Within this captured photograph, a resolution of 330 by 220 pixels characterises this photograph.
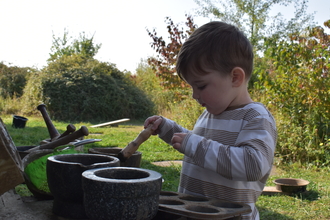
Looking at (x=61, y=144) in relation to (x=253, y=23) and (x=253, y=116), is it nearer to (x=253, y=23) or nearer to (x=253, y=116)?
(x=253, y=116)

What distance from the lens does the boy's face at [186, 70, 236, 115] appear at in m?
1.50

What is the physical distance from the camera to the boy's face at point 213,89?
1505 millimetres

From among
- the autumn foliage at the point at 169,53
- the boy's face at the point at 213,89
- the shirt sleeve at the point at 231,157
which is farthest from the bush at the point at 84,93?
the shirt sleeve at the point at 231,157

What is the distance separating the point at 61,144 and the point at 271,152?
1159 mm

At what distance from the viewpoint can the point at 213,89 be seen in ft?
→ 4.99

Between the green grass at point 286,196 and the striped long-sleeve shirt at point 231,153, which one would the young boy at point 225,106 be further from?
the green grass at point 286,196

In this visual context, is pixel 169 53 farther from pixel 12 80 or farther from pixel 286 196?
pixel 12 80

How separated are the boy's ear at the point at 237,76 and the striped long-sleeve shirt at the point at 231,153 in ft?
0.38

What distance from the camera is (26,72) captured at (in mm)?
18594

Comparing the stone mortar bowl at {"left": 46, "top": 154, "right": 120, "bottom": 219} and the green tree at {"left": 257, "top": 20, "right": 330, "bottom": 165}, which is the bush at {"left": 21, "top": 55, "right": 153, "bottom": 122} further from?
the stone mortar bowl at {"left": 46, "top": 154, "right": 120, "bottom": 219}

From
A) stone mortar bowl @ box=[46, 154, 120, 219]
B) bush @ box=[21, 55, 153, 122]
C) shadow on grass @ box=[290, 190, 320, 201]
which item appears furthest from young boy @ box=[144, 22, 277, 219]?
bush @ box=[21, 55, 153, 122]

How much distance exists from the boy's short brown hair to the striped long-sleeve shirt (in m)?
0.22

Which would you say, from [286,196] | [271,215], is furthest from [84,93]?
[271,215]

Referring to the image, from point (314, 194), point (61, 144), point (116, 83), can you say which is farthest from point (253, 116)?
point (116, 83)
